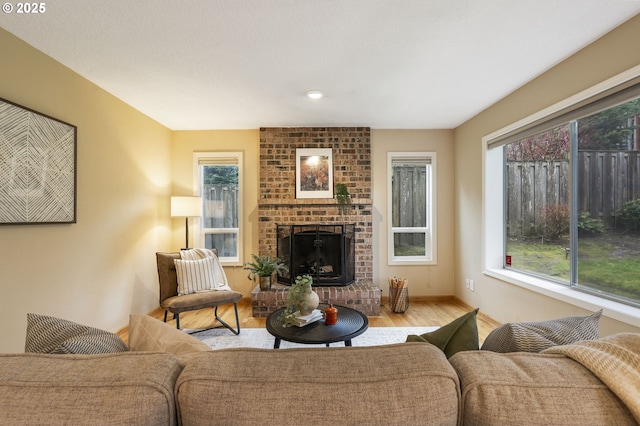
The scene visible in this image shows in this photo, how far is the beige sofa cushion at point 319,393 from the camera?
1.93 feet

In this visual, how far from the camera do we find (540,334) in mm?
942

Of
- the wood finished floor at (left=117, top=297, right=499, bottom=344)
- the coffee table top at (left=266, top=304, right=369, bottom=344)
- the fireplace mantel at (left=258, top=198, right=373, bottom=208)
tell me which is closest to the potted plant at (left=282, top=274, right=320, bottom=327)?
the coffee table top at (left=266, top=304, right=369, bottom=344)

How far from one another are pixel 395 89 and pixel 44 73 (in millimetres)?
2852

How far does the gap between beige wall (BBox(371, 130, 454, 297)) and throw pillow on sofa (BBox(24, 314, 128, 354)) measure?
3.42 m

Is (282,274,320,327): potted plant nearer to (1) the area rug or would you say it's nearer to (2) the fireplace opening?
(1) the area rug

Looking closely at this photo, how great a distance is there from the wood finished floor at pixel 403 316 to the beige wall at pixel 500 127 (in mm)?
172

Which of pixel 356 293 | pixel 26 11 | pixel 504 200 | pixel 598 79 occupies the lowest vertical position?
pixel 356 293

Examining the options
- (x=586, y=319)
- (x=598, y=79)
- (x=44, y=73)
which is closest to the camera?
(x=586, y=319)

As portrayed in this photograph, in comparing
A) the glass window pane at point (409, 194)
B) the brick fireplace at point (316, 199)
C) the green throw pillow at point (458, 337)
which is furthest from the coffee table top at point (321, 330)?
the glass window pane at point (409, 194)

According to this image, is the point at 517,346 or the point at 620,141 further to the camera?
the point at 620,141

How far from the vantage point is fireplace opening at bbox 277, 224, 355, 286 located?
12.2 ft

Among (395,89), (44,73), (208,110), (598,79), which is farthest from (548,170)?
(44,73)

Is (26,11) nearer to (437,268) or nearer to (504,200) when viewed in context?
(504,200)

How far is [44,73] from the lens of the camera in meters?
2.13
